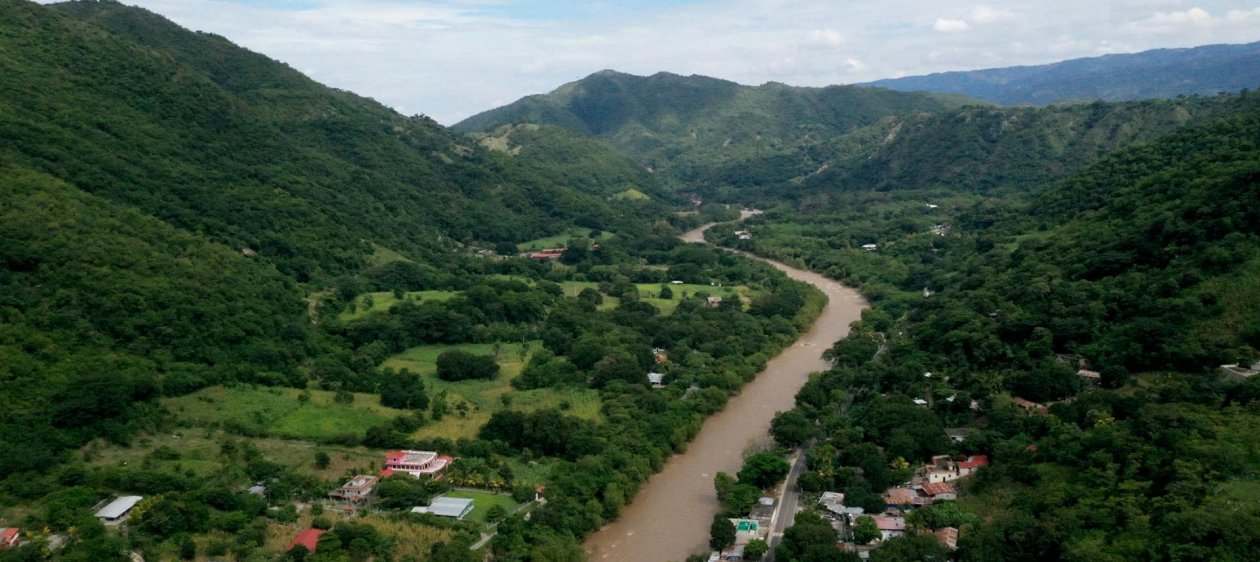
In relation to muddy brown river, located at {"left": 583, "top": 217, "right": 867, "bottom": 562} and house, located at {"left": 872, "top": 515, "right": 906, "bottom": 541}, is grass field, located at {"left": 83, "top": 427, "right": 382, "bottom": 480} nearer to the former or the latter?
muddy brown river, located at {"left": 583, "top": 217, "right": 867, "bottom": 562}

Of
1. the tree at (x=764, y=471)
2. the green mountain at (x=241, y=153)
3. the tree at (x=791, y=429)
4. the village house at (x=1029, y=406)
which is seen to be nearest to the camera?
the tree at (x=764, y=471)

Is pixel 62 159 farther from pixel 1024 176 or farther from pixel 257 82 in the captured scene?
pixel 1024 176

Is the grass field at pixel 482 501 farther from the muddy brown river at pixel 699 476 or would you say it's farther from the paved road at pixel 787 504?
the paved road at pixel 787 504

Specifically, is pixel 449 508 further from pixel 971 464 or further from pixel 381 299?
pixel 381 299

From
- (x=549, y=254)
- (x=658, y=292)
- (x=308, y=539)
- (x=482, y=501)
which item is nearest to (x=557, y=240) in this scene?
(x=549, y=254)

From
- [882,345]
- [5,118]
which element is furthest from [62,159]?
[882,345]

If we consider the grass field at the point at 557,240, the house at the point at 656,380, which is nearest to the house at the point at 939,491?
the house at the point at 656,380
